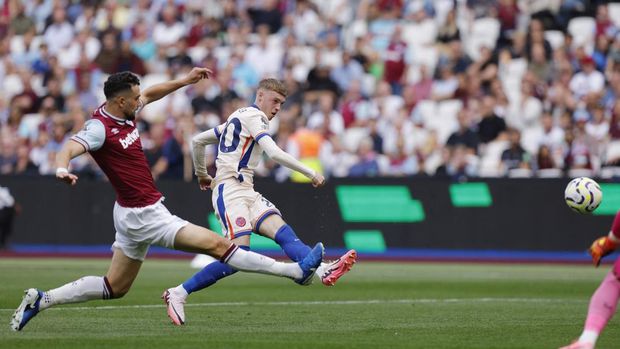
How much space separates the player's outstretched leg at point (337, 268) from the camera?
1185cm

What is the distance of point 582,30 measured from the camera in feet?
85.8

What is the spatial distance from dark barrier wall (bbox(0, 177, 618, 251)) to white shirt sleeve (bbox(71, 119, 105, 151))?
12.8 metres

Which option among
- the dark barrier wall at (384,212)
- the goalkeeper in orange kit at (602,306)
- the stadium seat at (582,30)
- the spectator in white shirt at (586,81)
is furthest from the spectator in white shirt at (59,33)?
the goalkeeper in orange kit at (602,306)

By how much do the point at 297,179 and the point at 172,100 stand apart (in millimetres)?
4814

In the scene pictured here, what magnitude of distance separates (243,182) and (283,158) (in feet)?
3.02

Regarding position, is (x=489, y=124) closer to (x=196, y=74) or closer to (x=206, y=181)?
(x=206, y=181)

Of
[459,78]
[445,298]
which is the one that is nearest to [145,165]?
[445,298]

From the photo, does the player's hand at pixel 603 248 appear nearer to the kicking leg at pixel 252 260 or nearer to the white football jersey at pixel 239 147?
the kicking leg at pixel 252 260

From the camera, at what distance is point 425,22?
27422mm

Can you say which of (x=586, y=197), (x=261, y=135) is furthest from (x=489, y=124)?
(x=586, y=197)

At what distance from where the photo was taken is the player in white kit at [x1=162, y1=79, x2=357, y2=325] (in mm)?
12625

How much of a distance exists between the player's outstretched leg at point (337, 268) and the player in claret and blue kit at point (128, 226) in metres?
0.46

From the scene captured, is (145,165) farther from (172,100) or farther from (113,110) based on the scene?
(172,100)

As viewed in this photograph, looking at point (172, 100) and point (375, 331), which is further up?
point (375, 331)
